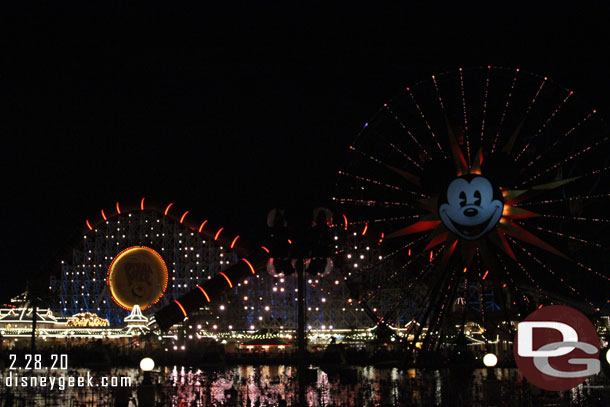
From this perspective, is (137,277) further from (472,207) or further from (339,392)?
(472,207)

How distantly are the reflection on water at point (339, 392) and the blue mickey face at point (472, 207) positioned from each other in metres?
4.81

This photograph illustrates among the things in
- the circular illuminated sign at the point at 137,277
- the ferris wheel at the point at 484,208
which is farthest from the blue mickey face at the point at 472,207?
the circular illuminated sign at the point at 137,277

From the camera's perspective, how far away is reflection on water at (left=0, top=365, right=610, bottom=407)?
75.9 ft

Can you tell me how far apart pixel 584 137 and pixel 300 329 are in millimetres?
20754

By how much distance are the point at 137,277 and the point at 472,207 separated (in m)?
41.0

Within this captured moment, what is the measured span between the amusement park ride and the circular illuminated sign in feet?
0.30

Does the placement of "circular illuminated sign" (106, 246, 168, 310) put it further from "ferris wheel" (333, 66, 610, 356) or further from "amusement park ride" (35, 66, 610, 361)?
"ferris wheel" (333, 66, 610, 356)

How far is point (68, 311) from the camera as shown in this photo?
214 ft

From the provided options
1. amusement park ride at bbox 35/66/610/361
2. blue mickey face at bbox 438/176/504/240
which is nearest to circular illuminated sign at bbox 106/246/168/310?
amusement park ride at bbox 35/66/610/361

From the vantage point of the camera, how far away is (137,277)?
61.4 metres

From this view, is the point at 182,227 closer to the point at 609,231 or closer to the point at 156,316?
the point at 156,316

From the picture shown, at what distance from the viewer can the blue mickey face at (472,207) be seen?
82.9ft

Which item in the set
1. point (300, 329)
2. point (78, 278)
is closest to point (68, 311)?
point (78, 278)

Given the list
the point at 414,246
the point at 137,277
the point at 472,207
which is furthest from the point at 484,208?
the point at 137,277
